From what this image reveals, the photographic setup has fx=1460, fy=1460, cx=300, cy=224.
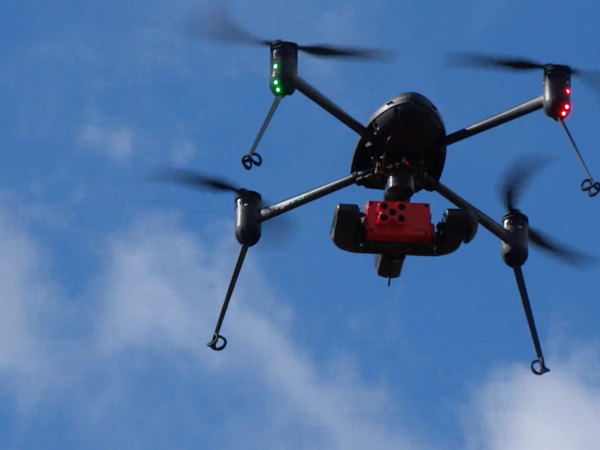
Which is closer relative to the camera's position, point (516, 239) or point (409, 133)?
point (409, 133)

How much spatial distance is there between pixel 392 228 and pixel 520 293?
13.3 feet

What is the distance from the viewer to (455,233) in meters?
26.9

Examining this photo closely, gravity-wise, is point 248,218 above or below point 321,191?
above

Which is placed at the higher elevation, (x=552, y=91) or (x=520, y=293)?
(x=552, y=91)

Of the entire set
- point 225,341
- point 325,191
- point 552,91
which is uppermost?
point 552,91

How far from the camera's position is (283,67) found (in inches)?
1081

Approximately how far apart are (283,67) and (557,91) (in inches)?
205

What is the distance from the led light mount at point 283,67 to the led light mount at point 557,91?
15.7 ft

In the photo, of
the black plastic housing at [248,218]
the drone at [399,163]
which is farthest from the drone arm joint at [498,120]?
the black plastic housing at [248,218]

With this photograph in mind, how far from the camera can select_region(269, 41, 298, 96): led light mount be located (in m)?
27.3

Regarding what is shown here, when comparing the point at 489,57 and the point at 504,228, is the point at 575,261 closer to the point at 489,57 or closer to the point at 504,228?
the point at 504,228

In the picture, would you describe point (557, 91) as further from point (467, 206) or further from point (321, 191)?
point (321, 191)

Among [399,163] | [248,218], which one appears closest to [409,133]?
[399,163]

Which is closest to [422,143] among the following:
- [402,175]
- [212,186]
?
[402,175]
